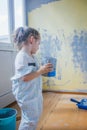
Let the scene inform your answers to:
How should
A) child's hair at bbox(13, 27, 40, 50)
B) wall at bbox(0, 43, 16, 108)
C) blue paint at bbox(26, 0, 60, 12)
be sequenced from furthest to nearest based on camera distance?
blue paint at bbox(26, 0, 60, 12)
wall at bbox(0, 43, 16, 108)
child's hair at bbox(13, 27, 40, 50)

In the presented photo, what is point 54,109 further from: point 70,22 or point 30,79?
point 70,22

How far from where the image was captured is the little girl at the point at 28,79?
1.19 m

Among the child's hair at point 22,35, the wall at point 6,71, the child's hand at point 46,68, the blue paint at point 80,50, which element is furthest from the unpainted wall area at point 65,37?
the child's hand at point 46,68

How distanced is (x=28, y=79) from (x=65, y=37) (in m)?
1.95

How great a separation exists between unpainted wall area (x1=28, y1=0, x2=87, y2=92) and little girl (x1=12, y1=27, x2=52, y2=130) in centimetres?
178

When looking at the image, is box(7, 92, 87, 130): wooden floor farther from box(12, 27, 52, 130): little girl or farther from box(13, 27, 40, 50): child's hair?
box(13, 27, 40, 50): child's hair

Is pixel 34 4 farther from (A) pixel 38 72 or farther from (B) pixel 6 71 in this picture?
(A) pixel 38 72

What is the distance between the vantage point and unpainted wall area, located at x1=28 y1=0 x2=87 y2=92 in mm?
2965

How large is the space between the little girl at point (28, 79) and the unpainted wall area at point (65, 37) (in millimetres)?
1778

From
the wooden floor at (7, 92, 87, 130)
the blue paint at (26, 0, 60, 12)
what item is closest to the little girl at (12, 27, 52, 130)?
the wooden floor at (7, 92, 87, 130)

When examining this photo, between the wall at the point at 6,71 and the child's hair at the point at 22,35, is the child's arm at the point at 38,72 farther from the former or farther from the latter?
the wall at the point at 6,71

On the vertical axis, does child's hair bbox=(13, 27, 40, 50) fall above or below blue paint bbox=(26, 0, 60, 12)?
below

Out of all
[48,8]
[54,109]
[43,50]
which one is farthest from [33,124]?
[48,8]

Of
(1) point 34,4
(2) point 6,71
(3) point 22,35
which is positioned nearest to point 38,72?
(3) point 22,35
